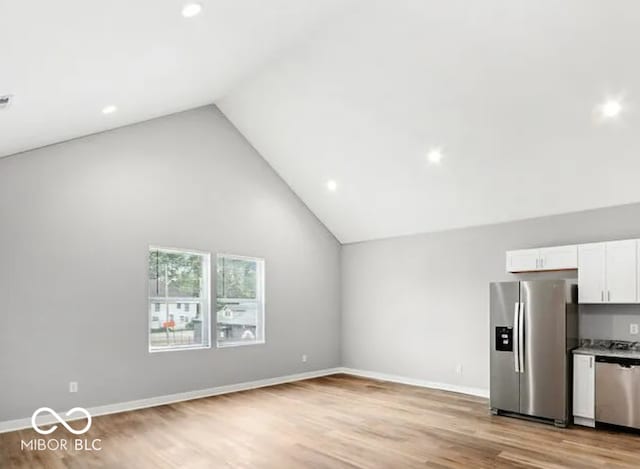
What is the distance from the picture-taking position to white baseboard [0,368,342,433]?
4898 mm

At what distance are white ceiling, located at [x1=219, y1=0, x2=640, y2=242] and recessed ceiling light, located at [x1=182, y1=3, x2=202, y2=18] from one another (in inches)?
73.2

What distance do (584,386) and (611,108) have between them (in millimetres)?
2969

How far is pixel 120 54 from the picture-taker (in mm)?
3287

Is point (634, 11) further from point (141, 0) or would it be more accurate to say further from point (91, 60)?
point (91, 60)

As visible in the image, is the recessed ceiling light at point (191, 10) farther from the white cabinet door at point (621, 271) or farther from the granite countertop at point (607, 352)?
the granite countertop at point (607, 352)

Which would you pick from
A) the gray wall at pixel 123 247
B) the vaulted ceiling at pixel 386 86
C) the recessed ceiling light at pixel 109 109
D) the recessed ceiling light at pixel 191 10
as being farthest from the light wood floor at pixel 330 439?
the recessed ceiling light at pixel 191 10

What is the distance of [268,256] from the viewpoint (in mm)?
7594

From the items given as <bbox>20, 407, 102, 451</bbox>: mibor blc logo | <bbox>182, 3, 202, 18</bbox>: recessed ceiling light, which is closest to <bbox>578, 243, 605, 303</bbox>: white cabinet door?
<bbox>182, 3, 202, 18</bbox>: recessed ceiling light

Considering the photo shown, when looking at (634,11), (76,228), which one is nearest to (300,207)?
(76,228)

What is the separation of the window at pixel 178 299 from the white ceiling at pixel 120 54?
1943 millimetres

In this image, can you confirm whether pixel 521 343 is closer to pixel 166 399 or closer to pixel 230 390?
pixel 230 390

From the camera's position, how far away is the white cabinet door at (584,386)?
5.03 metres

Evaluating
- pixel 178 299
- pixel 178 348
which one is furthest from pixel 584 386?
pixel 178 299

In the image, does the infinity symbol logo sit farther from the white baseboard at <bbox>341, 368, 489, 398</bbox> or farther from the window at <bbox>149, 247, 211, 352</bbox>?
the white baseboard at <bbox>341, 368, 489, 398</bbox>
